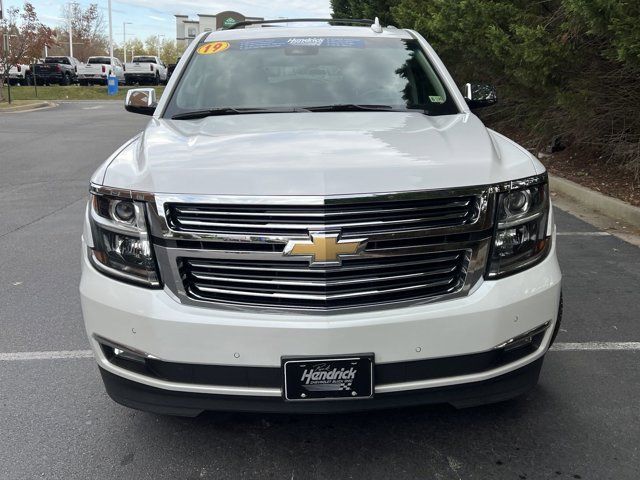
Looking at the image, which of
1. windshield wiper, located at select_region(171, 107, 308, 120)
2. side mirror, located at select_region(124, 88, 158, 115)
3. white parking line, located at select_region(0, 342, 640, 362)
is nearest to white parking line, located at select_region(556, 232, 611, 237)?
white parking line, located at select_region(0, 342, 640, 362)

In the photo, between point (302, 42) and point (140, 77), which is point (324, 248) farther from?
point (140, 77)

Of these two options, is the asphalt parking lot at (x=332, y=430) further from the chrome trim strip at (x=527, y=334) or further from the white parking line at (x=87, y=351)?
the chrome trim strip at (x=527, y=334)

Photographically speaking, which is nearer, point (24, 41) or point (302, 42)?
point (302, 42)

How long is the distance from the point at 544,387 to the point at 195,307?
1.99 metres

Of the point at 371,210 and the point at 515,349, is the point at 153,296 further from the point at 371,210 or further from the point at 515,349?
the point at 515,349

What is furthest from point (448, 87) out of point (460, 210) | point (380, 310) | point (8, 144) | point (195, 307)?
point (8, 144)

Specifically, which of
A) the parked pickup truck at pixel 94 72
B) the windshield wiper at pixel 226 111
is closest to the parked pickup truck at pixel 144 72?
the parked pickup truck at pixel 94 72

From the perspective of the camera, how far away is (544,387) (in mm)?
3469

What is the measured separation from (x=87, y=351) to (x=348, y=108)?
2.16 m

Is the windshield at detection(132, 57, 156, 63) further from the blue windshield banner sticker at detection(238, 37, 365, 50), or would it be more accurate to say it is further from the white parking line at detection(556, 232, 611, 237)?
the blue windshield banner sticker at detection(238, 37, 365, 50)

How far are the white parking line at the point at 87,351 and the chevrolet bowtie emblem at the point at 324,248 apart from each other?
6.77 ft

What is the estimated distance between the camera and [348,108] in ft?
12.6

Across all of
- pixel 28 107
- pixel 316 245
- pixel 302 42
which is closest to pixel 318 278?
pixel 316 245

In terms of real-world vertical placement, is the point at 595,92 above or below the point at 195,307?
above
